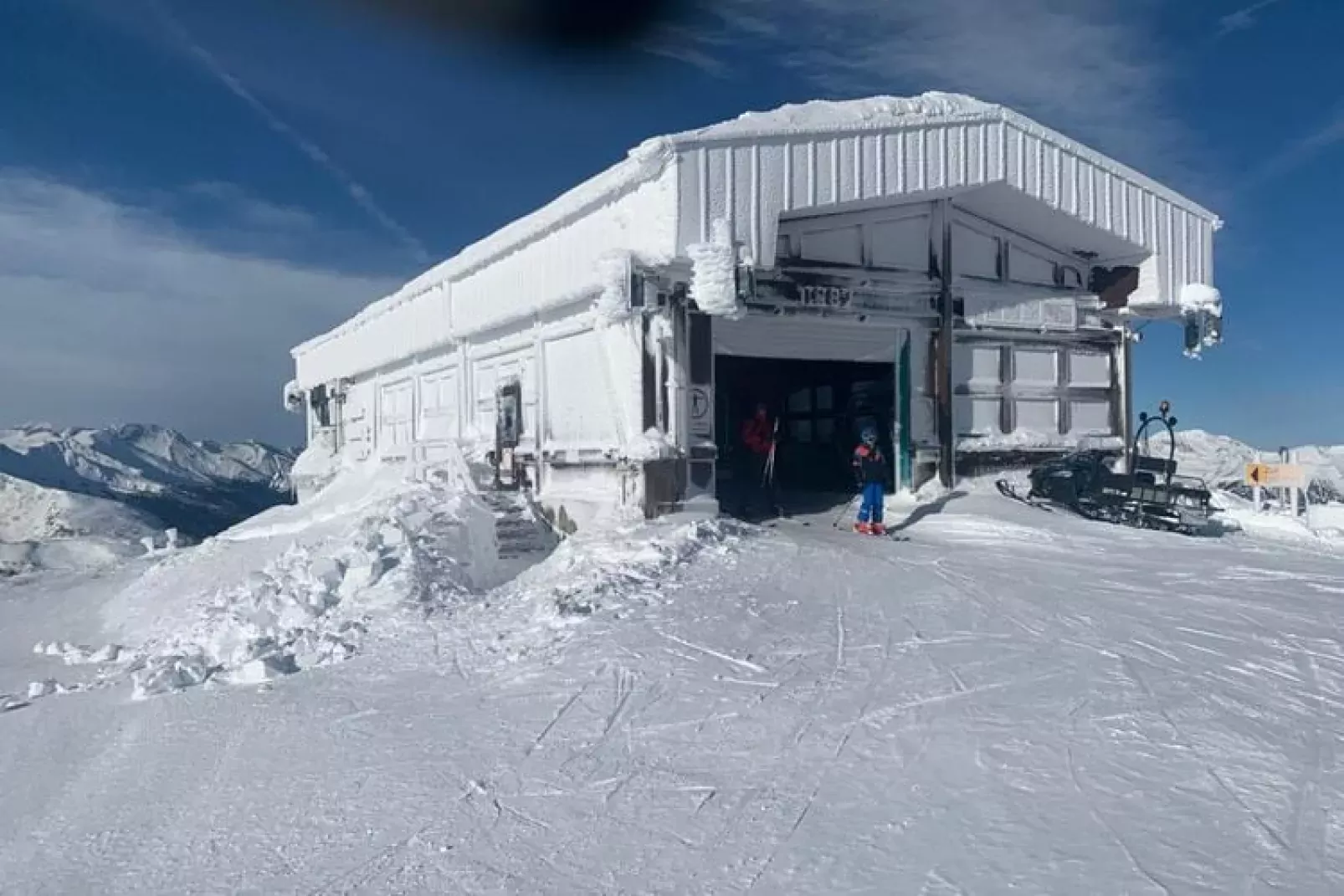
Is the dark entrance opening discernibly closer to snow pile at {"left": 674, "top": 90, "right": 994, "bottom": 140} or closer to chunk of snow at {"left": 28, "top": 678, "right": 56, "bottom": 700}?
snow pile at {"left": 674, "top": 90, "right": 994, "bottom": 140}

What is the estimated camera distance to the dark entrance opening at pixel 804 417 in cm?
1709

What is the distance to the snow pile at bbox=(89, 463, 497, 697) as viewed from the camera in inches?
345

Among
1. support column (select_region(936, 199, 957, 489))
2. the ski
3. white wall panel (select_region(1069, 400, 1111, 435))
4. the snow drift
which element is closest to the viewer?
the snow drift

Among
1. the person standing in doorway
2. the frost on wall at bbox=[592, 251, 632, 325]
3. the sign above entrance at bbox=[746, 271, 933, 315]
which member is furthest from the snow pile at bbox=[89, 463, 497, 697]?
the sign above entrance at bbox=[746, 271, 933, 315]

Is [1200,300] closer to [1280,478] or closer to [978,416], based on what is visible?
[1280,478]

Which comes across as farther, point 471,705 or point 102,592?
point 102,592

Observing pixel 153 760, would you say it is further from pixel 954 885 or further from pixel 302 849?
pixel 954 885

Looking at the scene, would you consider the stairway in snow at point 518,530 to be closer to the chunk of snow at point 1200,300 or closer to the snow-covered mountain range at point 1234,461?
the chunk of snow at point 1200,300

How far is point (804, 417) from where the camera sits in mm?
20000

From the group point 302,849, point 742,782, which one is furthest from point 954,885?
point 302,849

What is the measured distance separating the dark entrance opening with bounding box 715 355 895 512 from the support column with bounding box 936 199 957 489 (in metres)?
0.89

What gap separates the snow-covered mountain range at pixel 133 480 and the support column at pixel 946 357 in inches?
923

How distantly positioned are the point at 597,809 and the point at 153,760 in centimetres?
321

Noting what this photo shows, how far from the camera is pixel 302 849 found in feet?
16.1
